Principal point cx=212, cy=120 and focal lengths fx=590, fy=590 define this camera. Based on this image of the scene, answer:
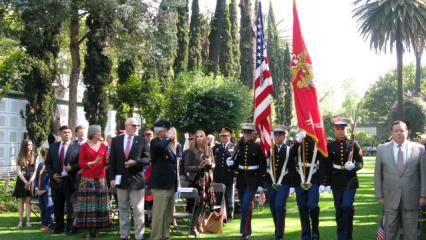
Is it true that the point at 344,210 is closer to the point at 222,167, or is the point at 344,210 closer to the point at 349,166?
the point at 349,166

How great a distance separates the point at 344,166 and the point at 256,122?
1923 millimetres

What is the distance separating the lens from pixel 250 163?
1034cm

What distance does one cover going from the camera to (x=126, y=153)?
10.3 metres

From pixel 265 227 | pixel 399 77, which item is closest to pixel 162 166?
pixel 265 227

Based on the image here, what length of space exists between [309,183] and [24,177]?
6351 mm

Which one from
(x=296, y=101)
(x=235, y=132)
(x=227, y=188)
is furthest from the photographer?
(x=235, y=132)

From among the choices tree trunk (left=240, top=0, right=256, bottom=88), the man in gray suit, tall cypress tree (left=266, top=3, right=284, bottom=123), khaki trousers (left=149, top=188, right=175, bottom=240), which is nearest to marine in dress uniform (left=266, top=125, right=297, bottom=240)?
khaki trousers (left=149, top=188, right=175, bottom=240)

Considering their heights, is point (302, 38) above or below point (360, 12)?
below

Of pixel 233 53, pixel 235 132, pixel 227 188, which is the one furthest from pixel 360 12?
pixel 227 188

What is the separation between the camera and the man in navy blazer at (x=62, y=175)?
11.7 m

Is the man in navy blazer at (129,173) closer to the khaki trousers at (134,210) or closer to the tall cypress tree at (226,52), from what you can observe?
the khaki trousers at (134,210)

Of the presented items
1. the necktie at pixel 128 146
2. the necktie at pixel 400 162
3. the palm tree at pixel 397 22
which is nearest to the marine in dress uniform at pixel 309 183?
the necktie at pixel 400 162

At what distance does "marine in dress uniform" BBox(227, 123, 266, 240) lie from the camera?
33.2ft

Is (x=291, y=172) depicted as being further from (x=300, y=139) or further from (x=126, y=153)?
(x=126, y=153)
